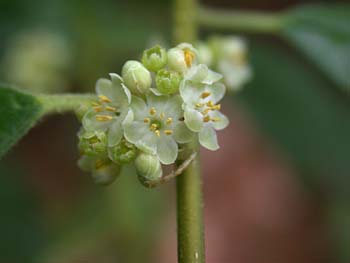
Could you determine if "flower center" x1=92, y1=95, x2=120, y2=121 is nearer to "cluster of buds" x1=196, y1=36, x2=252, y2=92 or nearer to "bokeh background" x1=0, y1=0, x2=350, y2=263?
"cluster of buds" x1=196, y1=36, x2=252, y2=92

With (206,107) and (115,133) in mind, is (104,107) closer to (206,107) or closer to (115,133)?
(115,133)

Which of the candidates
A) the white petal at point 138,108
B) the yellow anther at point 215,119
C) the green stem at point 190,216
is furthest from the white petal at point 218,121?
the white petal at point 138,108

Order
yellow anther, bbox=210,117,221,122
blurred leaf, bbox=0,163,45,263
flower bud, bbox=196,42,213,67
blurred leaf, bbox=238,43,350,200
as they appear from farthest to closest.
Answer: blurred leaf, bbox=238,43,350,200, blurred leaf, bbox=0,163,45,263, flower bud, bbox=196,42,213,67, yellow anther, bbox=210,117,221,122

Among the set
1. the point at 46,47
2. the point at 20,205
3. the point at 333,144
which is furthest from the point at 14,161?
the point at 333,144

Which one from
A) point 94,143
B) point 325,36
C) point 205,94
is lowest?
point 94,143

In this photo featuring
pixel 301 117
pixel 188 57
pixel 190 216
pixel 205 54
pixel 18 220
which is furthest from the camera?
pixel 301 117

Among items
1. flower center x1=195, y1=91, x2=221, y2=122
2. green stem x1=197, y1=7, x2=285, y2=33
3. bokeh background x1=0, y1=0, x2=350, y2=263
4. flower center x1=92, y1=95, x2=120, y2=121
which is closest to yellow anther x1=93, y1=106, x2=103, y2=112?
flower center x1=92, y1=95, x2=120, y2=121

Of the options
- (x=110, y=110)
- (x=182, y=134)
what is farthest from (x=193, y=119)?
(x=110, y=110)
